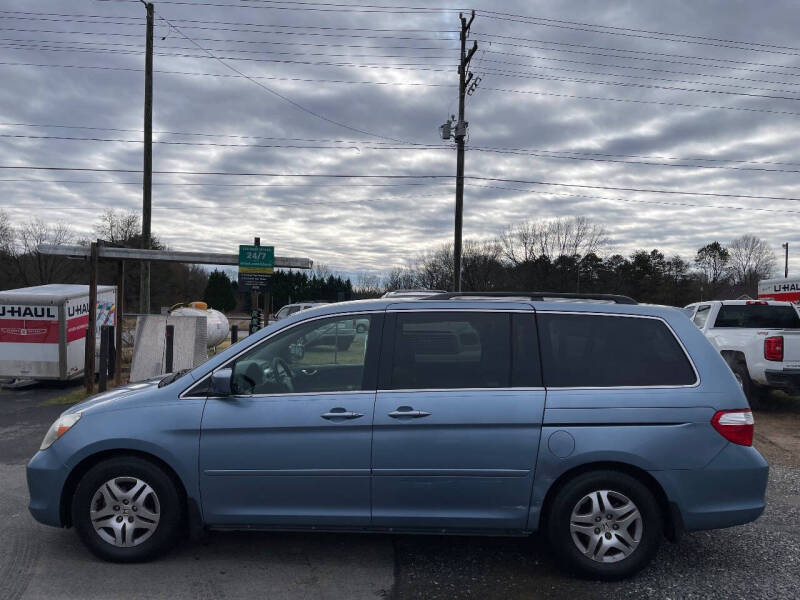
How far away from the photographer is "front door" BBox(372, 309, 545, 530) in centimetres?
393

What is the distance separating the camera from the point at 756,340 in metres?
10.2

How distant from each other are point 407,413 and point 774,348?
8.13 meters

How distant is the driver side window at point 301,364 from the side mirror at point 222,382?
0.24 ft

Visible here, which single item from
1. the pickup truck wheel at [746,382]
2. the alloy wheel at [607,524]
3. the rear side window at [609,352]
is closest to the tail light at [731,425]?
the rear side window at [609,352]

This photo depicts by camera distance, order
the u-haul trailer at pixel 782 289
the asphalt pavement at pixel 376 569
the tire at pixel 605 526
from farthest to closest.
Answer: the u-haul trailer at pixel 782 289 → the tire at pixel 605 526 → the asphalt pavement at pixel 376 569

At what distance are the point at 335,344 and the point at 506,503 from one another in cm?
162

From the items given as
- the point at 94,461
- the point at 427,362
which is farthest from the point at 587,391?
the point at 94,461

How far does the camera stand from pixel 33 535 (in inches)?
184

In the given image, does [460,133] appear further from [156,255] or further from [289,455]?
[289,455]

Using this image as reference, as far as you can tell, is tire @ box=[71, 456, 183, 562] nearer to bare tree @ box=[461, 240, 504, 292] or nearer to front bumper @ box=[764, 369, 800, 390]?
front bumper @ box=[764, 369, 800, 390]

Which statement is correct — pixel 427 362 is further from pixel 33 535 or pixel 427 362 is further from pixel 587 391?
pixel 33 535

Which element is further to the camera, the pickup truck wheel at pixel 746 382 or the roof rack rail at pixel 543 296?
the pickup truck wheel at pixel 746 382

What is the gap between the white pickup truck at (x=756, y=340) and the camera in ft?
31.7

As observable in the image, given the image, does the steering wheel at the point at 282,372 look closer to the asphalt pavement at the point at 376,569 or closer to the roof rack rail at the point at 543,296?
the roof rack rail at the point at 543,296
